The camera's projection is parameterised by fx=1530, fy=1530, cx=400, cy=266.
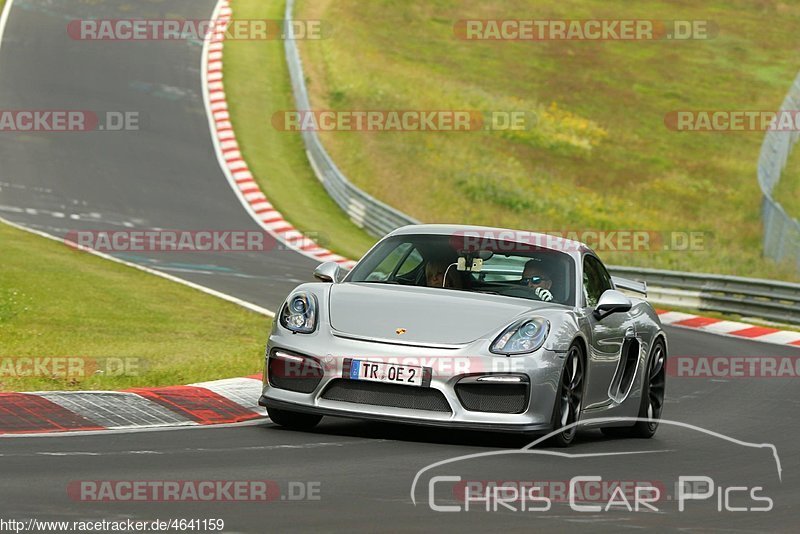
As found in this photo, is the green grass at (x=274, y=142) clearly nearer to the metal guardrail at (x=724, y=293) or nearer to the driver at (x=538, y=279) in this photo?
the metal guardrail at (x=724, y=293)

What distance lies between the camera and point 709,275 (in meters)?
24.5

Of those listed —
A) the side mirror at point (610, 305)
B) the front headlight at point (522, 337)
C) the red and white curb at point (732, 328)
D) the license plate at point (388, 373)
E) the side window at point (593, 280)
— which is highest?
the side window at point (593, 280)

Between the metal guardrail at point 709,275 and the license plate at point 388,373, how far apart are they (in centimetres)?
1504

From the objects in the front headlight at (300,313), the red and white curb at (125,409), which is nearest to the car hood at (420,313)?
the front headlight at (300,313)

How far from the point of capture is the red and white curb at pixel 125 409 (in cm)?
917

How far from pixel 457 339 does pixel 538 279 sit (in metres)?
1.30

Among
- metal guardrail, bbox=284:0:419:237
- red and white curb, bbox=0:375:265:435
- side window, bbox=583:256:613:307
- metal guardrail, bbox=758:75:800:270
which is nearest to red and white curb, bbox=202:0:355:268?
metal guardrail, bbox=284:0:419:237

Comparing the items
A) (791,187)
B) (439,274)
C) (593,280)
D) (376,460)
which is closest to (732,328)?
(593,280)

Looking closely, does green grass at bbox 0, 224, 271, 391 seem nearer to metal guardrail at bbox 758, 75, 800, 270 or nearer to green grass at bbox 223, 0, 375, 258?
green grass at bbox 223, 0, 375, 258

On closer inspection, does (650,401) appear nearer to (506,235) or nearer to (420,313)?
(506,235)

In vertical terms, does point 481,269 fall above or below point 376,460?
above

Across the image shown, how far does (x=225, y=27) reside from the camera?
45.0 m

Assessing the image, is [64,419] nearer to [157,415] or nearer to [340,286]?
[157,415]

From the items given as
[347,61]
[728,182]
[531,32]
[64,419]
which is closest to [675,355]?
[64,419]
